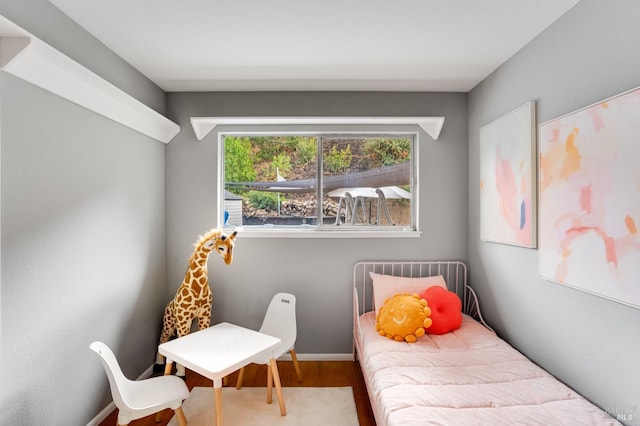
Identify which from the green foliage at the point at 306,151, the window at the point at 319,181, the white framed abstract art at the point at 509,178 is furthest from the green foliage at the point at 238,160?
the white framed abstract art at the point at 509,178

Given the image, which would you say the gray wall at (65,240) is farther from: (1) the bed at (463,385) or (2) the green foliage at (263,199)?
(1) the bed at (463,385)

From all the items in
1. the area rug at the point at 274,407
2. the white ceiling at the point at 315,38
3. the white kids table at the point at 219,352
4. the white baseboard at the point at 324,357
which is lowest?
the area rug at the point at 274,407

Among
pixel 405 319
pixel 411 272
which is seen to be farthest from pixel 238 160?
pixel 405 319

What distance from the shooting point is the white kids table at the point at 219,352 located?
1.75 meters

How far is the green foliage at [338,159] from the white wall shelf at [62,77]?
152 centimetres

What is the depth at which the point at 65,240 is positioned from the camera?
5.83 ft

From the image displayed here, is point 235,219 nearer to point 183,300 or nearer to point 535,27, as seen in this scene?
point 183,300

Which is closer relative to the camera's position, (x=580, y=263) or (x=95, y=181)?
(x=580, y=263)

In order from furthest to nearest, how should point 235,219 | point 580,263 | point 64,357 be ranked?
point 235,219 < point 64,357 < point 580,263

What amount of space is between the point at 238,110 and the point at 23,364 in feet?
7.42

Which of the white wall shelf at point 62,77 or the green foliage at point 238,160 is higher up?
the white wall shelf at point 62,77

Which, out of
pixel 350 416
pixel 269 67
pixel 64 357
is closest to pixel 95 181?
pixel 64 357

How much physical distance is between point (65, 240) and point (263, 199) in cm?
161

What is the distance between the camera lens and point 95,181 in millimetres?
2010
